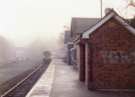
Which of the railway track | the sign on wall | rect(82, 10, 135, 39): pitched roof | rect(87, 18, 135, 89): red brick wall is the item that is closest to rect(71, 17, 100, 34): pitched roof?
the railway track

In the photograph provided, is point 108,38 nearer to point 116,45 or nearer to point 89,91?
point 116,45

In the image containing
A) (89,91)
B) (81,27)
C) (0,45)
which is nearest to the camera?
(89,91)

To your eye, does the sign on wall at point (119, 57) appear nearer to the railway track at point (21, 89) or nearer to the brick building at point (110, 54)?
the brick building at point (110, 54)

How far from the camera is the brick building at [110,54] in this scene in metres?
20.4

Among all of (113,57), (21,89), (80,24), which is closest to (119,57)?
(113,57)

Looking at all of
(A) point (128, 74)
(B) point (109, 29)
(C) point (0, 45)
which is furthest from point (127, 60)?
(C) point (0, 45)

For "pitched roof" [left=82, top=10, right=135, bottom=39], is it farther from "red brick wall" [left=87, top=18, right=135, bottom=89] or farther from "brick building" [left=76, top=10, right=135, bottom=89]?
"red brick wall" [left=87, top=18, right=135, bottom=89]

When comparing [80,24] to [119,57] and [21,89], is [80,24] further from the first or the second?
[119,57]

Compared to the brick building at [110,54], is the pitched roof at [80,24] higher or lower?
higher

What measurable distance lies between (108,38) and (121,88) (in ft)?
10.4

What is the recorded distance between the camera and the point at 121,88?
20.3 metres

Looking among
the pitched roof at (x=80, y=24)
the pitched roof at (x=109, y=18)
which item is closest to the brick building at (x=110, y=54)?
the pitched roof at (x=109, y=18)

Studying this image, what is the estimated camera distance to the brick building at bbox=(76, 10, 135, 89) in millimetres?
20391

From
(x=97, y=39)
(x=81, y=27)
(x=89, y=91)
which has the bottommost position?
(x=89, y=91)
